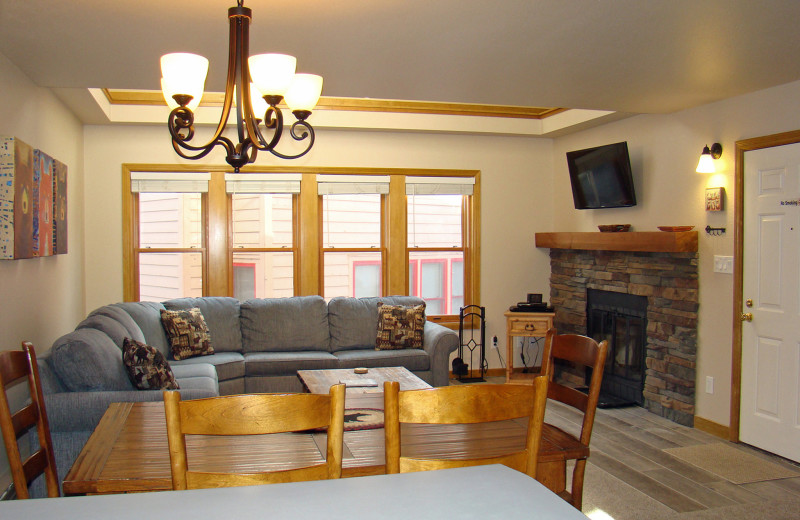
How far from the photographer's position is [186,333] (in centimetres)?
510

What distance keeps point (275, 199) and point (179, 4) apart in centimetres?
348

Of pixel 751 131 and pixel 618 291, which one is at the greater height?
pixel 751 131

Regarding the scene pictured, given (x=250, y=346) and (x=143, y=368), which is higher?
(x=143, y=368)

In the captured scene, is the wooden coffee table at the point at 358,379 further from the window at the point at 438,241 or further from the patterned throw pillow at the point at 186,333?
the window at the point at 438,241

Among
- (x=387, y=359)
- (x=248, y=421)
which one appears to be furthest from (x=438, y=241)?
(x=248, y=421)

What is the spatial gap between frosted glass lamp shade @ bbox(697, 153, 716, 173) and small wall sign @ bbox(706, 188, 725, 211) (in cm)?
15

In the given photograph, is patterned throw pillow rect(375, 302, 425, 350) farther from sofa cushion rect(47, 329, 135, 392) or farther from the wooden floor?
sofa cushion rect(47, 329, 135, 392)

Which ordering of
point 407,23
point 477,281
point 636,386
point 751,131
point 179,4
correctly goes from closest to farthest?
point 179,4 → point 407,23 → point 751,131 → point 636,386 → point 477,281

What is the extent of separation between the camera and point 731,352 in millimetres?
4477

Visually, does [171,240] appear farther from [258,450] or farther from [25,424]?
[258,450]

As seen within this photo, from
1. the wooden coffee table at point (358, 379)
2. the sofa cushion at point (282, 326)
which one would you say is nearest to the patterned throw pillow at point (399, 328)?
the sofa cushion at point (282, 326)

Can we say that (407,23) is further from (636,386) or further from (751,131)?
(636,386)

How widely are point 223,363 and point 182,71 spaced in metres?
2.92

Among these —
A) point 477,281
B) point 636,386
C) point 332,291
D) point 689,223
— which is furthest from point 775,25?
point 332,291
